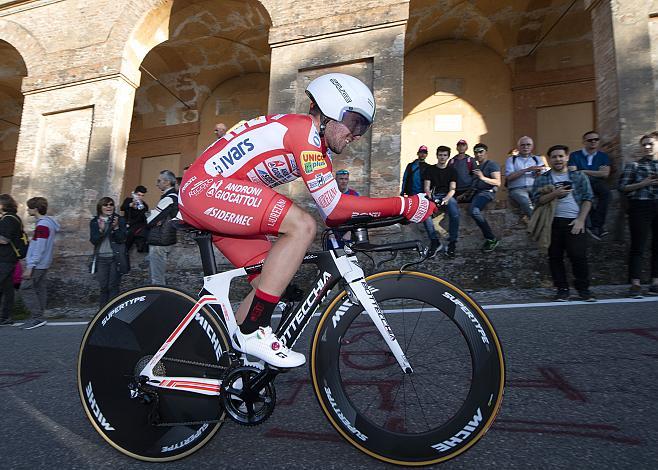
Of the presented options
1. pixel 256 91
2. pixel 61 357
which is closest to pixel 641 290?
pixel 61 357

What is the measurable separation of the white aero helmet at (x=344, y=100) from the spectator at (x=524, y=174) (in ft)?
16.6

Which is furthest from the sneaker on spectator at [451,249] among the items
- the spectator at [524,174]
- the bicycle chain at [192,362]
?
the bicycle chain at [192,362]

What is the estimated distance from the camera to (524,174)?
618 cm

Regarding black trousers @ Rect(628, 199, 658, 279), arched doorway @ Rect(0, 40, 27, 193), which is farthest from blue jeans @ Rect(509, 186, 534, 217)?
arched doorway @ Rect(0, 40, 27, 193)

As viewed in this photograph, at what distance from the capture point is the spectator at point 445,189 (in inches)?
241

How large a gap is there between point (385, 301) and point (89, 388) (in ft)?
4.88

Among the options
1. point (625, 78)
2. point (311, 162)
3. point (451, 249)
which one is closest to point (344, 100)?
point (311, 162)

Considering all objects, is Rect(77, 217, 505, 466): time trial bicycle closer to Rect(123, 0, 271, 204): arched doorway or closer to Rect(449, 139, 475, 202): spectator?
Rect(449, 139, 475, 202): spectator

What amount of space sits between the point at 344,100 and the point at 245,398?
1462 millimetres

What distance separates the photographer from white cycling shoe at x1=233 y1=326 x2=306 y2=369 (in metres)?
1.66

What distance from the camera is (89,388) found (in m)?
1.88

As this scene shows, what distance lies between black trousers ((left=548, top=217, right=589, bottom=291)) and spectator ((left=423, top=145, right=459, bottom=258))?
1420mm

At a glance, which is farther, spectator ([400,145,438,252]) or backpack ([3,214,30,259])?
spectator ([400,145,438,252])

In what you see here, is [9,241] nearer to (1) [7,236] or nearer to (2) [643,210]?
(1) [7,236]
